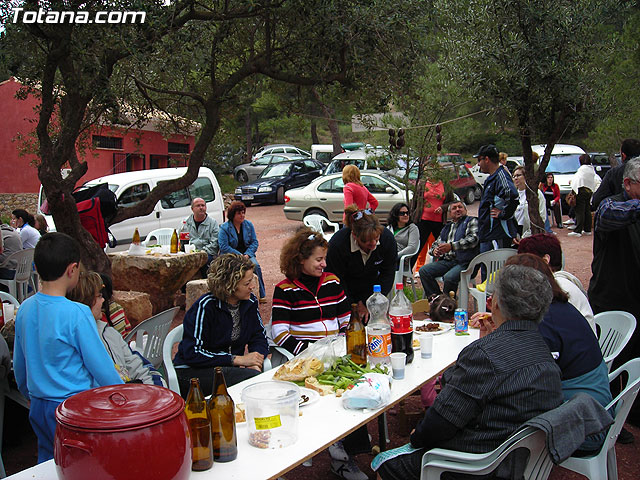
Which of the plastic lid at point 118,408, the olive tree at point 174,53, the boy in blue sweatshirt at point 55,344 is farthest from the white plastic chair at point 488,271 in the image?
the plastic lid at point 118,408

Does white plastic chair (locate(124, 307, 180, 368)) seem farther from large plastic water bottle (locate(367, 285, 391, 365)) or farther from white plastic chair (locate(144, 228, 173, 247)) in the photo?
white plastic chair (locate(144, 228, 173, 247))

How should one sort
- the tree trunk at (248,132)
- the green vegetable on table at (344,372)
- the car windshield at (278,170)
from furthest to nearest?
1. the tree trunk at (248,132)
2. the car windshield at (278,170)
3. the green vegetable on table at (344,372)

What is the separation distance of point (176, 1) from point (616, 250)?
4.83 meters

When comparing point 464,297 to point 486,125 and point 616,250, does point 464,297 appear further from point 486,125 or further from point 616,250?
point 486,125

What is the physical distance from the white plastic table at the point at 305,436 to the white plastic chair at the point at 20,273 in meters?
5.57

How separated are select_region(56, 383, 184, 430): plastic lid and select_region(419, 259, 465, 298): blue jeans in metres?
5.43

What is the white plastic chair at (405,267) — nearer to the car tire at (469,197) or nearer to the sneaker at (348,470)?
the sneaker at (348,470)

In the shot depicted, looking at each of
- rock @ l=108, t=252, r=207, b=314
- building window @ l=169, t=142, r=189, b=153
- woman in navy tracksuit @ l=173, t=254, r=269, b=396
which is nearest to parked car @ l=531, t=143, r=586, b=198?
rock @ l=108, t=252, r=207, b=314

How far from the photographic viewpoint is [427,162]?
9750 mm

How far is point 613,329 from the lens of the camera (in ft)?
13.9

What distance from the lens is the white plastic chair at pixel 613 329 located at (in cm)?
403

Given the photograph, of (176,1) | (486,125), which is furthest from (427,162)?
(486,125)

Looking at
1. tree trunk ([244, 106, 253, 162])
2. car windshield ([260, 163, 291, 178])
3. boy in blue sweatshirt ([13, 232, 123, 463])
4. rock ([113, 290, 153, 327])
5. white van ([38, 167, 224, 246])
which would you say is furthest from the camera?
tree trunk ([244, 106, 253, 162])

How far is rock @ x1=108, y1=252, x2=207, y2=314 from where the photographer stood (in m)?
8.22
